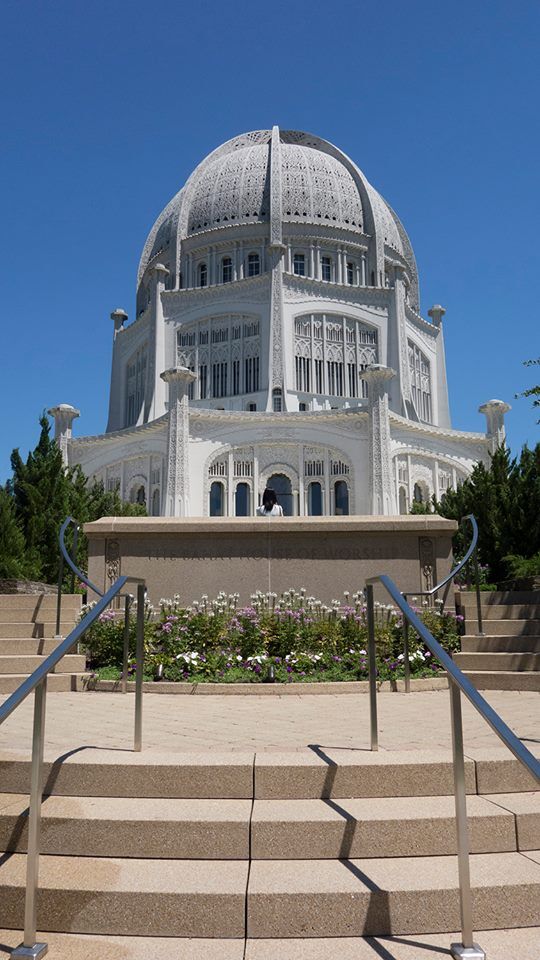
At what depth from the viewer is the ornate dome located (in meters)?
56.0

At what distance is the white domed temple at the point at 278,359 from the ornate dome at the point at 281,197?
15cm

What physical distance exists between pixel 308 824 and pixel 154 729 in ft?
7.83

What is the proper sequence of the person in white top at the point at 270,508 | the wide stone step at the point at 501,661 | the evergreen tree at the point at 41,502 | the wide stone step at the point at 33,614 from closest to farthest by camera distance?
the wide stone step at the point at 501,661
the wide stone step at the point at 33,614
the person in white top at the point at 270,508
the evergreen tree at the point at 41,502

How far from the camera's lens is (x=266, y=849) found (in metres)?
3.51

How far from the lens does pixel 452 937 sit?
3.11 m

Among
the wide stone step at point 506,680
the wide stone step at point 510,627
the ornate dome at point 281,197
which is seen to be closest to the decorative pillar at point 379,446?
the ornate dome at point 281,197

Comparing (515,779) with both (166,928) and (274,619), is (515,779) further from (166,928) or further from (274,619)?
(274,619)

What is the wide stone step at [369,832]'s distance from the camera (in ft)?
11.5

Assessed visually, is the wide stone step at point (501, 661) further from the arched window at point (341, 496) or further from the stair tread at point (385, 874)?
the arched window at point (341, 496)

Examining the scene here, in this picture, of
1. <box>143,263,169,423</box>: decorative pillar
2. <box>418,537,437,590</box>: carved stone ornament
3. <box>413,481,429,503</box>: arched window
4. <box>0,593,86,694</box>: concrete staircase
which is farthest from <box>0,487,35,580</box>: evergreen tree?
<box>143,263,169,423</box>: decorative pillar

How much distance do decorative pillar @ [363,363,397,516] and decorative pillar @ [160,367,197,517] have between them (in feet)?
32.9

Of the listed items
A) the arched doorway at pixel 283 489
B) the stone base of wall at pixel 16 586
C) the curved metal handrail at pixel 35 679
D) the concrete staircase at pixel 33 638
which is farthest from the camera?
the arched doorway at pixel 283 489

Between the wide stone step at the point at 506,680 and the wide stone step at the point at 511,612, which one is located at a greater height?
the wide stone step at the point at 511,612

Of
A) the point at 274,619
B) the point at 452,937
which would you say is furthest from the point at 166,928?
the point at 274,619
